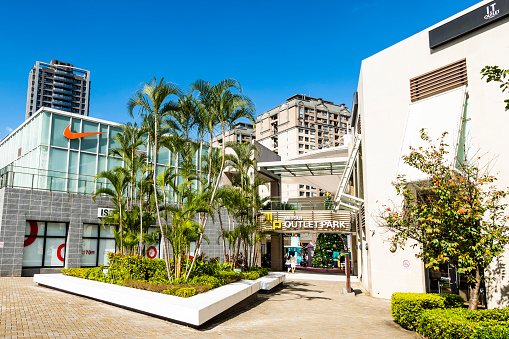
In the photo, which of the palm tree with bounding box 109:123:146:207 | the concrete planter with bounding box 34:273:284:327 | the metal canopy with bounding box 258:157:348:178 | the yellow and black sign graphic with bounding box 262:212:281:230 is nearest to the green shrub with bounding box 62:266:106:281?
the concrete planter with bounding box 34:273:284:327

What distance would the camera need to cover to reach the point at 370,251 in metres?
15.2

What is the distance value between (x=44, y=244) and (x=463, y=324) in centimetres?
1876

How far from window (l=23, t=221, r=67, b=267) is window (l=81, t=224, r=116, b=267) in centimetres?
109

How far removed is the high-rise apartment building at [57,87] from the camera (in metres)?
123

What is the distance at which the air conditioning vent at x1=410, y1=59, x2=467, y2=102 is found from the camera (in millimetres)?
12688

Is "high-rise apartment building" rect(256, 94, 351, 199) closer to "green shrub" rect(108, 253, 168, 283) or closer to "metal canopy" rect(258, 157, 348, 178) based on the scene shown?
"metal canopy" rect(258, 157, 348, 178)

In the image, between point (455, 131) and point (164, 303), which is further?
point (455, 131)

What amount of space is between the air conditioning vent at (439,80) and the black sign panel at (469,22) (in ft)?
3.03

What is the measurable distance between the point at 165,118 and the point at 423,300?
34.3 feet

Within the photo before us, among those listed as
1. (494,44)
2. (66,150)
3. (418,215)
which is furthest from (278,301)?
(66,150)

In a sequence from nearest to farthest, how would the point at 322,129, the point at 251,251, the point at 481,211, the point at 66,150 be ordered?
the point at 481,211 → the point at 251,251 → the point at 66,150 → the point at 322,129

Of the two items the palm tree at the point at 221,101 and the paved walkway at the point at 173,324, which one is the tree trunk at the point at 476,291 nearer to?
the paved walkway at the point at 173,324

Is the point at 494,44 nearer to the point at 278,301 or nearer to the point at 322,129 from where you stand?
the point at 278,301

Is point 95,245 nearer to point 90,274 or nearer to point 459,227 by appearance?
point 90,274
